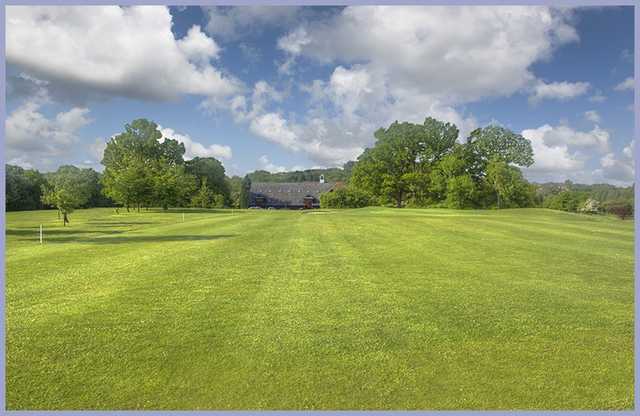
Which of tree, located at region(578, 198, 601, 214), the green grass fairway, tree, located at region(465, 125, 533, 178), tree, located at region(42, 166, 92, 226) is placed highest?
tree, located at region(465, 125, 533, 178)

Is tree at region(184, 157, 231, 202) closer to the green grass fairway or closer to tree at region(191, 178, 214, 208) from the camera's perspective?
tree at region(191, 178, 214, 208)

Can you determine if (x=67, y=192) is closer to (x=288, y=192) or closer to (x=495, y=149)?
(x=495, y=149)

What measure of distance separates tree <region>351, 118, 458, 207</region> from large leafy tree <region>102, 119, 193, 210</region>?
26.4 m

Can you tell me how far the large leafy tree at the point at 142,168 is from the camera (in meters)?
37.7

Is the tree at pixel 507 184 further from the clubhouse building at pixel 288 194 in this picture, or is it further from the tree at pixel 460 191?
the clubhouse building at pixel 288 194

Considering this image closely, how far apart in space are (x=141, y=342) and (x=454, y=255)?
8848mm

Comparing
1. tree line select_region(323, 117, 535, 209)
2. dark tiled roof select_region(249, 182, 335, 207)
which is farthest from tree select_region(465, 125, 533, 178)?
dark tiled roof select_region(249, 182, 335, 207)

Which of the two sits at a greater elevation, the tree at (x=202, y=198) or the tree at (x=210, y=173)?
the tree at (x=210, y=173)

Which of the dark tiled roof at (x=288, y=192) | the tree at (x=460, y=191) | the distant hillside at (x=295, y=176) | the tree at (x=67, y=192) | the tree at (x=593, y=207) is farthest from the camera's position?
the distant hillside at (x=295, y=176)

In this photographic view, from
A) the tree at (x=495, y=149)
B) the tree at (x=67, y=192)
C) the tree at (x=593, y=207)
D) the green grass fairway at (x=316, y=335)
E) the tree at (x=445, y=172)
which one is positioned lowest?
the green grass fairway at (x=316, y=335)

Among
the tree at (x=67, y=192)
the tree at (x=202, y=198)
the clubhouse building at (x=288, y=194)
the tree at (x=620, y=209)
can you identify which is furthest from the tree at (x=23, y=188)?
the clubhouse building at (x=288, y=194)

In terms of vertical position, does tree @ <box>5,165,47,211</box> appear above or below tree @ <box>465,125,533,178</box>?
below

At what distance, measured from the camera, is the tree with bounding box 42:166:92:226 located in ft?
75.5

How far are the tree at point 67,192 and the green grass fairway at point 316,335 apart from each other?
15477mm
